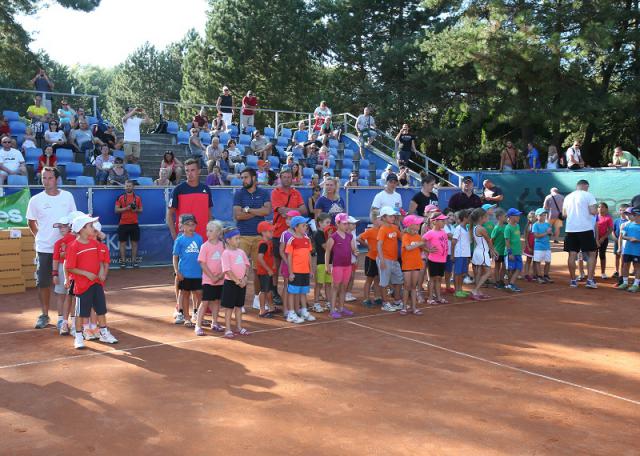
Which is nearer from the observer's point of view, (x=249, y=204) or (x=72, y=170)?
(x=249, y=204)

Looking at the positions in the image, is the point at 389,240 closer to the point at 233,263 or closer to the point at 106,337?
the point at 233,263

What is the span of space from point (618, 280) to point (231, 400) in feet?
32.7

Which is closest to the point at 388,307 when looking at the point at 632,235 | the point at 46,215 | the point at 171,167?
the point at 46,215

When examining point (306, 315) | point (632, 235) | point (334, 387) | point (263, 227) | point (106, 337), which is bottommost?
point (334, 387)

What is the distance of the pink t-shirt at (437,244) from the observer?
10625 millimetres

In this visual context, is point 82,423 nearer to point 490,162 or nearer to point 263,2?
point 490,162

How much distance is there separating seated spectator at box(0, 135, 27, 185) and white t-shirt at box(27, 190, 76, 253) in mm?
7899

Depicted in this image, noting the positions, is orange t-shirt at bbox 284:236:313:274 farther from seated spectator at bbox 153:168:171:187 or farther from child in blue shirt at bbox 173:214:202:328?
seated spectator at bbox 153:168:171:187

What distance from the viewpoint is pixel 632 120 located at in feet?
89.8

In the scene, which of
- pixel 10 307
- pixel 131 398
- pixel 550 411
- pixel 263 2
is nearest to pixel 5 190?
pixel 10 307

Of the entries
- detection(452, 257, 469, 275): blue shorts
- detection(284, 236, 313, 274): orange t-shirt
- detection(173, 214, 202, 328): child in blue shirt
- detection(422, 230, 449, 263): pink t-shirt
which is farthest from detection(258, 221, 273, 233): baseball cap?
detection(452, 257, 469, 275): blue shorts

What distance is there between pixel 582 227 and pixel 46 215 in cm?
945

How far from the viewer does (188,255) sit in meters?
8.70

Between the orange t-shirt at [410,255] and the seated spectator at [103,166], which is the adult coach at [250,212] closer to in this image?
the orange t-shirt at [410,255]
